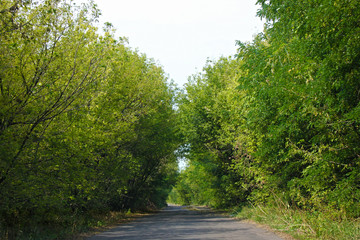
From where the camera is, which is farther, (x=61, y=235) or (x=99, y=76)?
(x=61, y=235)

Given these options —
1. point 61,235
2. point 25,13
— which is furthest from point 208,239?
point 25,13

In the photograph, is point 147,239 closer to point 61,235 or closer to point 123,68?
point 61,235

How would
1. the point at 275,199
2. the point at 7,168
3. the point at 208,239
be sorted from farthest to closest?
the point at 275,199, the point at 208,239, the point at 7,168

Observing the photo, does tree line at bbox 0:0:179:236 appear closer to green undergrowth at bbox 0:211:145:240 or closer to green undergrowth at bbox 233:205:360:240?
green undergrowth at bbox 0:211:145:240

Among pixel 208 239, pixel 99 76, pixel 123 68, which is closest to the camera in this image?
pixel 99 76

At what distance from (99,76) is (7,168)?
12.1ft

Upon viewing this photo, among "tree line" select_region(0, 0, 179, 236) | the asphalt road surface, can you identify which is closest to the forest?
"tree line" select_region(0, 0, 179, 236)

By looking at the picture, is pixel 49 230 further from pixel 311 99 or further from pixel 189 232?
Answer: pixel 311 99

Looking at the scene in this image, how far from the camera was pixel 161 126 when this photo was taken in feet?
97.9

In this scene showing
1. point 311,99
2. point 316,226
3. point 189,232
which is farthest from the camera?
point 189,232

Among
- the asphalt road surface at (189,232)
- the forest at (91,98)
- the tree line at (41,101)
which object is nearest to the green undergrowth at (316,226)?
the forest at (91,98)

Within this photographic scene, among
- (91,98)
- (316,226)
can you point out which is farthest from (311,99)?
(91,98)

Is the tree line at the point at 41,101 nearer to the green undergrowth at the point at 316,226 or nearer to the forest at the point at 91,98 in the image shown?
the forest at the point at 91,98

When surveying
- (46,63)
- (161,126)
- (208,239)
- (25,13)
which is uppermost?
(161,126)
